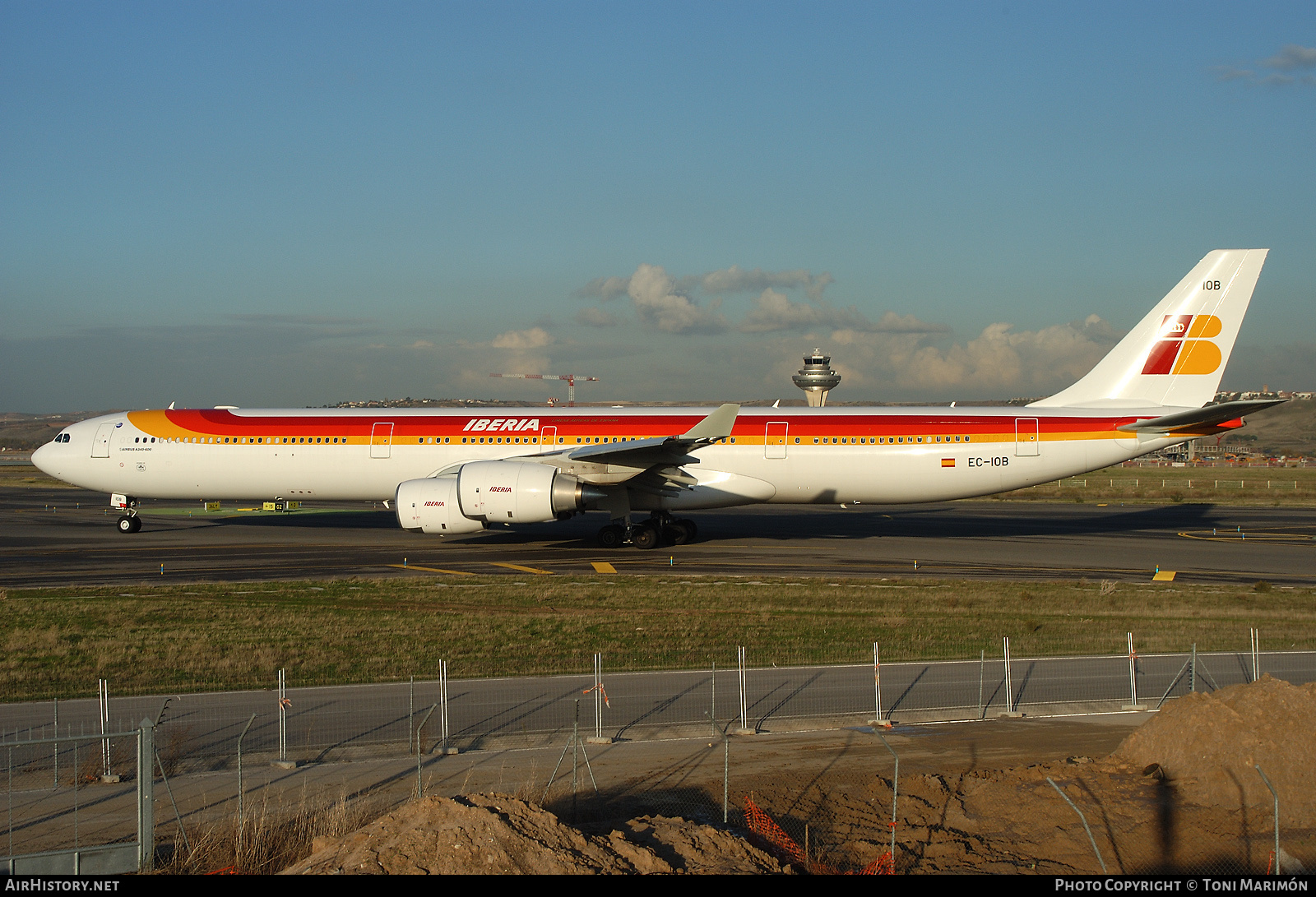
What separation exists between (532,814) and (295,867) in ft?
5.99

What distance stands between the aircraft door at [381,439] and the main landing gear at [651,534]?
7789 mm

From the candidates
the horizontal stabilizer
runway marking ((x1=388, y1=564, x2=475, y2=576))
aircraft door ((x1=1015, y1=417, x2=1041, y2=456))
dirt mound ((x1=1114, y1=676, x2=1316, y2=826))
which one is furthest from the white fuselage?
dirt mound ((x1=1114, y1=676, x2=1316, y2=826))

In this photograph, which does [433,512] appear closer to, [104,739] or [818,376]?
[104,739]

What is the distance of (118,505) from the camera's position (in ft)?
115

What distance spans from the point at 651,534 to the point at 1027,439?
1236 cm

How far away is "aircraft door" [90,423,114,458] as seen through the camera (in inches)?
1321

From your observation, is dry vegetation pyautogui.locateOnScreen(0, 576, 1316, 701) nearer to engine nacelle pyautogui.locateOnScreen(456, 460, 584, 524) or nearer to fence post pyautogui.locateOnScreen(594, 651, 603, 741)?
fence post pyautogui.locateOnScreen(594, 651, 603, 741)

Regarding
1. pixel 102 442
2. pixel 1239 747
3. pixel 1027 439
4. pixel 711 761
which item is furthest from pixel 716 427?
pixel 102 442

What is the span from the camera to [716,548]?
31.8 metres

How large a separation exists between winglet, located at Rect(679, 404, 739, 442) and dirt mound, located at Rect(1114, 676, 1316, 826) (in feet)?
59.0

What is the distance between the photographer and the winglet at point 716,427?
2795 centimetres

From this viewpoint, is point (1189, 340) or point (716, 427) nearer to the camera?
point (716, 427)

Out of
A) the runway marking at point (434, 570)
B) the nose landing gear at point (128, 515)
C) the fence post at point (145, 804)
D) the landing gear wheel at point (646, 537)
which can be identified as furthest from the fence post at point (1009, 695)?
the nose landing gear at point (128, 515)
